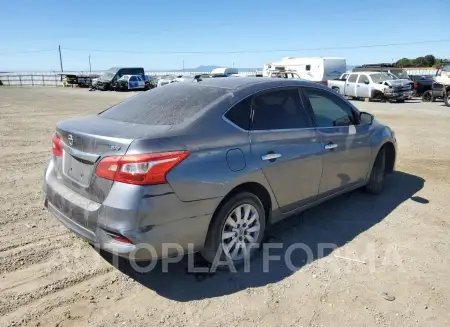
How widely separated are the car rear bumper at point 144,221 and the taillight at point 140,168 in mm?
50

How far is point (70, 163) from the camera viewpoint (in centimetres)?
317

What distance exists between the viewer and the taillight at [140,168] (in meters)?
2.67

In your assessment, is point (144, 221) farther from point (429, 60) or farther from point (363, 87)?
point (429, 60)

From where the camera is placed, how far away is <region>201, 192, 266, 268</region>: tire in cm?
312

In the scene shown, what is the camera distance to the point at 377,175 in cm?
521

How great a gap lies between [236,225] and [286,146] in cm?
89

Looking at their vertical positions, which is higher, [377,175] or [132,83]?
[377,175]

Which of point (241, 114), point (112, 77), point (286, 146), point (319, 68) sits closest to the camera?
point (241, 114)

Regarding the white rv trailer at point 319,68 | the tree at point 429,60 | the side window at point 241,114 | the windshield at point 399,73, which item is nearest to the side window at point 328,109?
the side window at point 241,114

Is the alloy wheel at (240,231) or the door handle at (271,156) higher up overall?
the door handle at (271,156)

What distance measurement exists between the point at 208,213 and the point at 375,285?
5.02 feet

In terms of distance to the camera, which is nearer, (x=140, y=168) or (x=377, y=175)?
(x=140, y=168)

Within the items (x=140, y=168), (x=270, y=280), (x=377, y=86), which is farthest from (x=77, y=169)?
(x=377, y=86)

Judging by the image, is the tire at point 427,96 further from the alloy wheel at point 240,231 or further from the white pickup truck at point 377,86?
the alloy wheel at point 240,231
